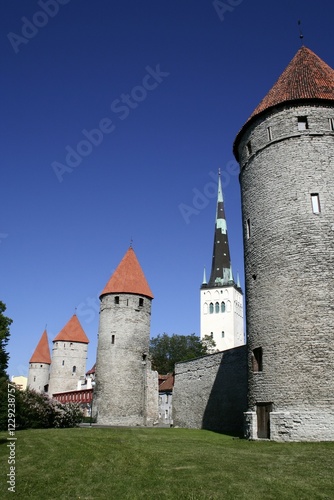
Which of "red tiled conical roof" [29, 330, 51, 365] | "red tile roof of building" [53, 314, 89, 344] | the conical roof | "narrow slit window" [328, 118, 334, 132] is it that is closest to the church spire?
"red tile roof of building" [53, 314, 89, 344]

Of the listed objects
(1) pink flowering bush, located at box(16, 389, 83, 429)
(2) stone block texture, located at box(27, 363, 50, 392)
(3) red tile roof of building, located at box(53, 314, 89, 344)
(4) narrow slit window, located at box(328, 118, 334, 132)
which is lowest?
(1) pink flowering bush, located at box(16, 389, 83, 429)

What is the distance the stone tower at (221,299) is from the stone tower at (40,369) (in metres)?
25.8

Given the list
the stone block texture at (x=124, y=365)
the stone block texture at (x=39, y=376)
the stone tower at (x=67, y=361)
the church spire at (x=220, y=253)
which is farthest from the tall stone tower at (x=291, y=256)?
the church spire at (x=220, y=253)

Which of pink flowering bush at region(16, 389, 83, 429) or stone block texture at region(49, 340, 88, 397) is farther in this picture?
stone block texture at region(49, 340, 88, 397)

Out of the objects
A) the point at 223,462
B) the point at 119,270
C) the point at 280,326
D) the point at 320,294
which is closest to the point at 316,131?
the point at 320,294

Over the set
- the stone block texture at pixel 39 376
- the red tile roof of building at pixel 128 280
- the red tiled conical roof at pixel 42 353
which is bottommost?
the stone block texture at pixel 39 376

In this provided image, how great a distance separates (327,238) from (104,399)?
20.7 meters

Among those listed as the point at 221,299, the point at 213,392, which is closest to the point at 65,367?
the point at 221,299

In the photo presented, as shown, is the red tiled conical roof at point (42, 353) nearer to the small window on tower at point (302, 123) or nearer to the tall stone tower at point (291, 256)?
the tall stone tower at point (291, 256)

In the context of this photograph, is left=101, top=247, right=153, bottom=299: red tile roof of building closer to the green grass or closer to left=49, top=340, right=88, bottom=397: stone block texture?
the green grass

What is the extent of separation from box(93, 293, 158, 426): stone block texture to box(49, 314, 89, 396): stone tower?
21703 mm

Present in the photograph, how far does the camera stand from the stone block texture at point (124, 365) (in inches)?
1120

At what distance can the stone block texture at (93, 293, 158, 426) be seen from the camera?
28.4m

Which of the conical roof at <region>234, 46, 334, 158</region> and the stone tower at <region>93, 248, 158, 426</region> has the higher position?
the conical roof at <region>234, 46, 334, 158</region>
